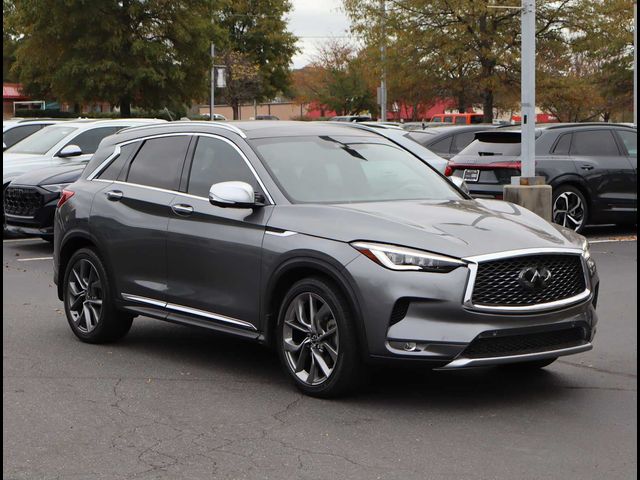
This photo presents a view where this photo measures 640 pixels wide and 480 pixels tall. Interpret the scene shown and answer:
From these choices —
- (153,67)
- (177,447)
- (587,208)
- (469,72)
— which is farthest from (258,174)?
(153,67)

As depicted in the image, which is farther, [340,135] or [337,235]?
[340,135]

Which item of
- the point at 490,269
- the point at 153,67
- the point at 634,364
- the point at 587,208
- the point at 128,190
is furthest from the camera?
the point at 153,67

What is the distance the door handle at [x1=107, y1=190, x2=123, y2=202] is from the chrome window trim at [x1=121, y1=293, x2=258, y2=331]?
71cm

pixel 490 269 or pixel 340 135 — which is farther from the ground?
pixel 340 135

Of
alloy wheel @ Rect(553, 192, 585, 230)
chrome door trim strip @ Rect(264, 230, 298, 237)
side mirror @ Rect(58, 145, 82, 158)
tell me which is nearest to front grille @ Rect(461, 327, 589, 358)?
chrome door trim strip @ Rect(264, 230, 298, 237)

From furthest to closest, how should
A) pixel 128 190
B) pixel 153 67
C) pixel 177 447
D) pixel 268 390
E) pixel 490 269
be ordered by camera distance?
pixel 153 67, pixel 128 190, pixel 268 390, pixel 490 269, pixel 177 447

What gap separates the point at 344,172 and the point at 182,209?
111cm

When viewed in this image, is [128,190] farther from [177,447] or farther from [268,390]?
[177,447]

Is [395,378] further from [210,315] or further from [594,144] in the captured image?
[594,144]

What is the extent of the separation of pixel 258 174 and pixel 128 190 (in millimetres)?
1401

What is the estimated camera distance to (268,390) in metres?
6.91

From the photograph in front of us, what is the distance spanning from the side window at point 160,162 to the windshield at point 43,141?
31.1 feet

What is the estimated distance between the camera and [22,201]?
1477cm

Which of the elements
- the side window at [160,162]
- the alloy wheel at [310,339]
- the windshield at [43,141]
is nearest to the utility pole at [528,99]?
the windshield at [43,141]
